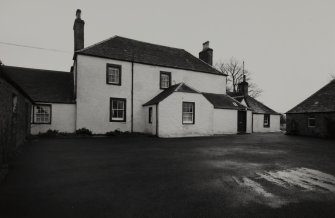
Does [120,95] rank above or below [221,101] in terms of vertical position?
above

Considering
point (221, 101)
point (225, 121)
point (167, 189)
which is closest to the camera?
point (167, 189)

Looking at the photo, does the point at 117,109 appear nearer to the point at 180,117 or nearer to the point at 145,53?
the point at 180,117

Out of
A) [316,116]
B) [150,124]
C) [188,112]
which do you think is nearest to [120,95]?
[150,124]

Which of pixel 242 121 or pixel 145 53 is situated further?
pixel 242 121

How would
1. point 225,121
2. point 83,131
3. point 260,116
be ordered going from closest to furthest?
point 83,131 → point 225,121 → point 260,116

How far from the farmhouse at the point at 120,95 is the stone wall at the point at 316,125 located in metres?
7.89

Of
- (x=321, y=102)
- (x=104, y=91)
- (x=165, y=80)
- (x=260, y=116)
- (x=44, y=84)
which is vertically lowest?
(x=260, y=116)

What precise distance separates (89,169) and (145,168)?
1848 millimetres

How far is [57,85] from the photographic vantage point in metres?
21.3

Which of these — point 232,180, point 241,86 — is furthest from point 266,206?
point 241,86

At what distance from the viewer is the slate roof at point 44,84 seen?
757 inches

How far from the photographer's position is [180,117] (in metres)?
20.5

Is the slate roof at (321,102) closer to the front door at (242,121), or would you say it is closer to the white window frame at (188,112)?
the front door at (242,121)

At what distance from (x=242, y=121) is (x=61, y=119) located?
2009cm
